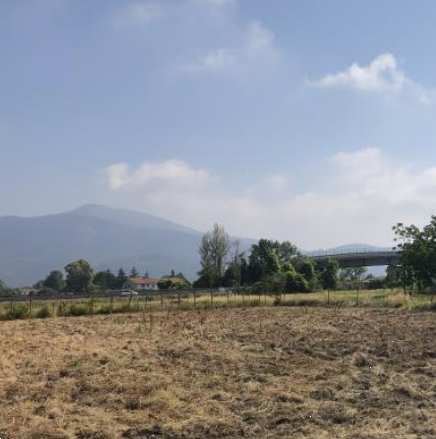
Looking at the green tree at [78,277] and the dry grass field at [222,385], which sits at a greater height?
the green tree at [78,277]

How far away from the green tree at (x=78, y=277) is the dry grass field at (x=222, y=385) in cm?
9977

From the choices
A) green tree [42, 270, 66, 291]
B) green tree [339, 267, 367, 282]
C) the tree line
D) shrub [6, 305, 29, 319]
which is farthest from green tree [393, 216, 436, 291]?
green tree [42, 270, 66, 291]

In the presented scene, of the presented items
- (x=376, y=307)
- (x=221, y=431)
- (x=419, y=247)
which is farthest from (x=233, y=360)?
(x=419, y=247)

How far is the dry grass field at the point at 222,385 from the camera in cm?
719

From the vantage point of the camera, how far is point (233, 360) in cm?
1214

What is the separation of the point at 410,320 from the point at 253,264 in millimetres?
59594

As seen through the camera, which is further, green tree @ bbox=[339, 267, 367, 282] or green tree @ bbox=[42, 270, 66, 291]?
green tree @ bbox=[42, 270, 66, 291]

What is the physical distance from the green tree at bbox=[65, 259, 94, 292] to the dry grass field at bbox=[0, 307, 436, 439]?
99770 millimetres

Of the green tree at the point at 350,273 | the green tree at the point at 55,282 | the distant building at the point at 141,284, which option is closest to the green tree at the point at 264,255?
the green tree at the point at 350,273

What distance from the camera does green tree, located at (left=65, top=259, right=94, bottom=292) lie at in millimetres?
113750

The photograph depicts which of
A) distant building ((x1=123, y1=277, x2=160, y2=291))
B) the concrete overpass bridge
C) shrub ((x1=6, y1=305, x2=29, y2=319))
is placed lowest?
distant building ((x1=123, y1=277, x2=160, y2=291))

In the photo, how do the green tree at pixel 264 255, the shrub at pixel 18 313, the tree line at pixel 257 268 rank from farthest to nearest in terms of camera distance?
the green tree at pixel 264 255, the tree line at pixel 257 268, the shrub at pixel 18 313

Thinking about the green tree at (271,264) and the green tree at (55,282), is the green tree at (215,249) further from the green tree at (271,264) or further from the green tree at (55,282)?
the green tree at (55,282)

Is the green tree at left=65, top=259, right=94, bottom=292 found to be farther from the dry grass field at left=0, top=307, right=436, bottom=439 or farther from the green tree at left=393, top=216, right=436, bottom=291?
the dry grass field at left=0, top=307, right=436, bottom=439
